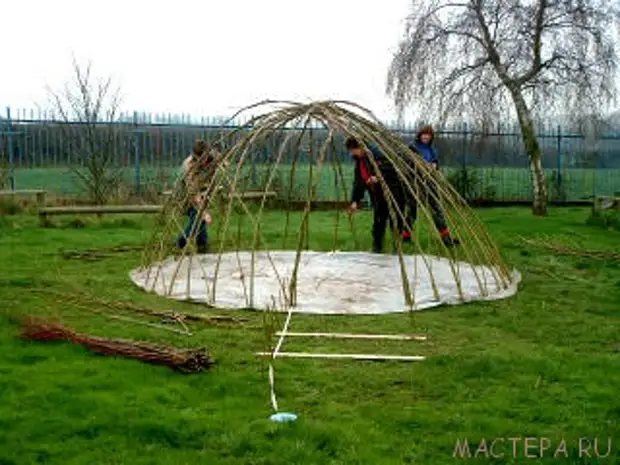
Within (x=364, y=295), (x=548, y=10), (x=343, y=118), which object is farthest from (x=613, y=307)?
(x=548, y=10)

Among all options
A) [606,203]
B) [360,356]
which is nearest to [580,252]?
[360,356]

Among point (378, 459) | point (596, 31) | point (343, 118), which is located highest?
point (596, 31)

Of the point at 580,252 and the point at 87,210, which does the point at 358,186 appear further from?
the point at 87,210

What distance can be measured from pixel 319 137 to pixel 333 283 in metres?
11.7

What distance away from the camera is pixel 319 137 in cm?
1900

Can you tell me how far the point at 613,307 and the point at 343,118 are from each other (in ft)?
9.60

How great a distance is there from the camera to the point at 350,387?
4707 millimetres

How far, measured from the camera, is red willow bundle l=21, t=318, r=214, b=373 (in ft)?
16.3

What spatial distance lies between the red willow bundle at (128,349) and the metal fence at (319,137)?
406 inches

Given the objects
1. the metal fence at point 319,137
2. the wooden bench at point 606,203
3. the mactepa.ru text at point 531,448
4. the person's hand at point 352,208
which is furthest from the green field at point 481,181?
the mactepa.ru text at point 531,448

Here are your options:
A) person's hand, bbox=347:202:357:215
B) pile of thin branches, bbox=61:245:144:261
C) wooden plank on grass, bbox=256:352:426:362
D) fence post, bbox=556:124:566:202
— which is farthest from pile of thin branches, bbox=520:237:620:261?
fence post, bbox=556:124:566:202

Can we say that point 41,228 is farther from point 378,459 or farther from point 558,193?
point 558,193

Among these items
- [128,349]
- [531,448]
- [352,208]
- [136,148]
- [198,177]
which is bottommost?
[531,448]

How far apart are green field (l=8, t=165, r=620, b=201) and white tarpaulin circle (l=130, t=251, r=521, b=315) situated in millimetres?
7787
